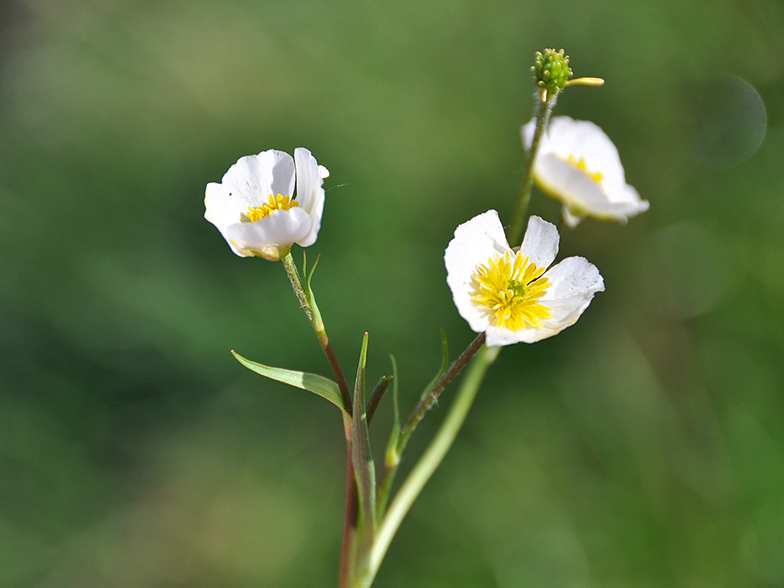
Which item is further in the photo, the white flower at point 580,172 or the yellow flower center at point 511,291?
the white flower at point 580,172

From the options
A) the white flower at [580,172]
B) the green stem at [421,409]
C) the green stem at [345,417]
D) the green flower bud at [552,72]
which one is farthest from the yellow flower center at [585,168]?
the green stem at [345,417]

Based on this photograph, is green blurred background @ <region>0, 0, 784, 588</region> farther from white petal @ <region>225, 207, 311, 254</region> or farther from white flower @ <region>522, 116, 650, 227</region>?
white petal @ <region>225, 207, 311, 254</region>

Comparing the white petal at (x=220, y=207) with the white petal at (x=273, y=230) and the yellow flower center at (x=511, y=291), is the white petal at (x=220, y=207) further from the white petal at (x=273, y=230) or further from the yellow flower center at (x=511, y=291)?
the yellow flower center at (x=511, y=291)

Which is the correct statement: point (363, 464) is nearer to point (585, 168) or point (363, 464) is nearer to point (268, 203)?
point (268, 203)

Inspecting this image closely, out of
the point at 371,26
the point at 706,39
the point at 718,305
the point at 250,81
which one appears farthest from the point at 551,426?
the point at 250,81

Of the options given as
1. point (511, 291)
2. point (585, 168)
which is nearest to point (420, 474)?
point (511, 291)

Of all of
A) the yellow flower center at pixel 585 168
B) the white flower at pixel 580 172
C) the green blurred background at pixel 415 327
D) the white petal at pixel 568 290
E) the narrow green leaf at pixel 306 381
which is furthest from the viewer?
the green blurred background at pixel 415 327
